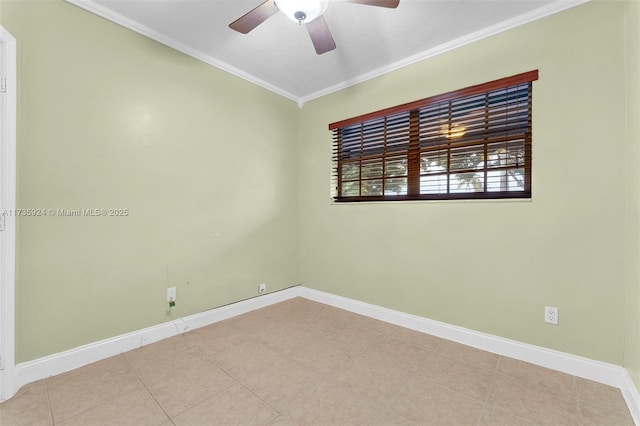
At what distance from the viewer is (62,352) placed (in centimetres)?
187

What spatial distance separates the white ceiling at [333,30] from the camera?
2.00 metres

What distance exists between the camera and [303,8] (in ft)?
5.17

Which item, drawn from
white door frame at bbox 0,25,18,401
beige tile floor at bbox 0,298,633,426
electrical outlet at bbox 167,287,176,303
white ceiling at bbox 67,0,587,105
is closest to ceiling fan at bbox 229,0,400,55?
white ceiling at bbox 67,0,587,105

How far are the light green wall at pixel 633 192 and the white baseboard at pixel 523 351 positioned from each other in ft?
0.37

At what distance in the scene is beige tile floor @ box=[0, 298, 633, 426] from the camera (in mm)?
1472

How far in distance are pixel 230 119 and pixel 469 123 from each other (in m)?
2.32

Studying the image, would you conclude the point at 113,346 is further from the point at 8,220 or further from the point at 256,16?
the point at 256,16

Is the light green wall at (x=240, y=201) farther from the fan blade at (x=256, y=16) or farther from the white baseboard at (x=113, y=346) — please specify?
the fan blade at (x=256, y=16)

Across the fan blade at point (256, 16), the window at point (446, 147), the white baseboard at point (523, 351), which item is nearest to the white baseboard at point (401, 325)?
the white baseboard at point (523, 351)

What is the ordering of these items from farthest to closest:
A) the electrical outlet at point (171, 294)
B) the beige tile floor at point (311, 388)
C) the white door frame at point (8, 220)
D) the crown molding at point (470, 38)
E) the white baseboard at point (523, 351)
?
the electrical outlet at point (171, 294), the crown molding at point (470, 38), the white baseboard at point (523, 351), the white door frame at point (8, 220), the beige tile floor at point (311, 388)

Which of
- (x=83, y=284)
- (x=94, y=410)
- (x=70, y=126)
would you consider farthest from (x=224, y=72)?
(x=94, y=410)

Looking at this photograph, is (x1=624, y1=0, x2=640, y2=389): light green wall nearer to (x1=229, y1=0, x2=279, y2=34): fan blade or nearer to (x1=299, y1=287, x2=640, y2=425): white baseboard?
(x1=299, y1=287, x2=640, y2=425): white baseboard

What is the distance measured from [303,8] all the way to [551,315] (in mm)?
2649

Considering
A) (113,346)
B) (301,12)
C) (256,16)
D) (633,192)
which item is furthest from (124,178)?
(633,192)
